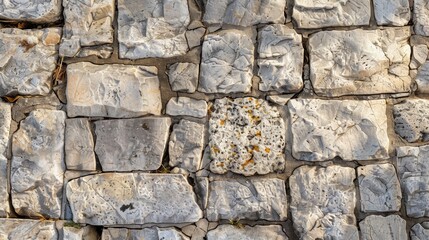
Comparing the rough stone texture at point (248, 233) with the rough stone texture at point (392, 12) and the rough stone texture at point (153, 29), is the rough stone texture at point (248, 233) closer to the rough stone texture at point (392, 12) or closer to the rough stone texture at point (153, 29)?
the rough stone texture at point (153, 29)

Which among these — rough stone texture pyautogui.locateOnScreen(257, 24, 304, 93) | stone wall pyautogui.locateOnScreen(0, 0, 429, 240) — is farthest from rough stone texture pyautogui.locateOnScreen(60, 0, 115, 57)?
rough stone texture pyautogui.locateOnScreen(257, 24, 304, 93)

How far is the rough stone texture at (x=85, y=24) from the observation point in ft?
9.75

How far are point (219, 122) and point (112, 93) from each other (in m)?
0.60

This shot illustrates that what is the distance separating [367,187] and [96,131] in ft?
4.87

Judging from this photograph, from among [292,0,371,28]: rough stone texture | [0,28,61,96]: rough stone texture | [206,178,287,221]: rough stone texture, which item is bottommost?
[206,178,287,221]: rough stone texture

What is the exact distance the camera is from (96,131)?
2.94 metres

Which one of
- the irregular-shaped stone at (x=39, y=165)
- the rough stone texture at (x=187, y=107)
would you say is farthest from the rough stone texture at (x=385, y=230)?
the irregular-shaped stone at (x=39, y=165)

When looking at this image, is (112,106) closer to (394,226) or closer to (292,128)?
(292,128)

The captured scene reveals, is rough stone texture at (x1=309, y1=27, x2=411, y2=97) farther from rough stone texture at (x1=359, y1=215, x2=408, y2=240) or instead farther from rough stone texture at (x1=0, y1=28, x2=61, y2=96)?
rough stone texture at (x1=0, y1=28, x2=61, y2=96)

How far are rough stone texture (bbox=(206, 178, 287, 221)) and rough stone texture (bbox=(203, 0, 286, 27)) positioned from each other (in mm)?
869

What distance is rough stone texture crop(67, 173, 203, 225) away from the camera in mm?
2891

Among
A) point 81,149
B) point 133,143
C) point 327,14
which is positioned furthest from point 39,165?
point 327,14

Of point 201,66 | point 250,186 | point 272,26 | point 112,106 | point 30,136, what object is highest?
point 272,26

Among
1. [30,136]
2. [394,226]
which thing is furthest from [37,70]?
[394,226]
